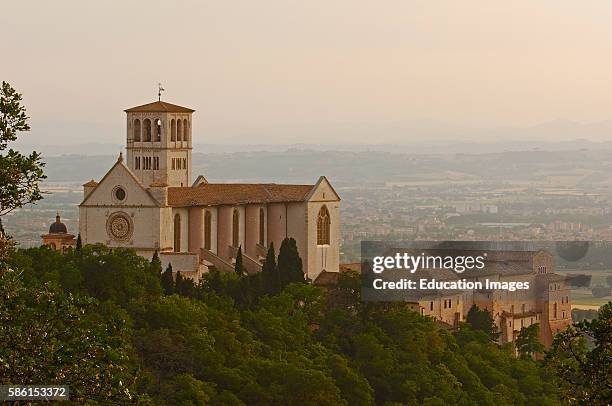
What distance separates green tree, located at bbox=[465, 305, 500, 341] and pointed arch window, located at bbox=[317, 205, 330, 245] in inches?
323

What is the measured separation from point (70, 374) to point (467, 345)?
55.1m

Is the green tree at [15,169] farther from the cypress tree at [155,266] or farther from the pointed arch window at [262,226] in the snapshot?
the pointed arch window at [262,226]

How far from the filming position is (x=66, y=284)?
68625 mm

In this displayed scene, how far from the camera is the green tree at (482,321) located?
3784 inches

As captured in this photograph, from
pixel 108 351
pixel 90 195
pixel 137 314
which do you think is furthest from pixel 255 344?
pixel 108 351

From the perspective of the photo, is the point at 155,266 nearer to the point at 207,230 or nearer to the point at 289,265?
the point at 289,265

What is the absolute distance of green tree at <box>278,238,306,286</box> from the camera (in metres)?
85.2

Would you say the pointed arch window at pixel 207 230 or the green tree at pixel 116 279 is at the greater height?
the pointed arch window at pixel 207 230

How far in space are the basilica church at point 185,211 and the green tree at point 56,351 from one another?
171ft

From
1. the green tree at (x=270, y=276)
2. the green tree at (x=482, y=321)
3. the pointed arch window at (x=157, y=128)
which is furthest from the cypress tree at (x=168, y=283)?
the green tree at (x=482, y=321)

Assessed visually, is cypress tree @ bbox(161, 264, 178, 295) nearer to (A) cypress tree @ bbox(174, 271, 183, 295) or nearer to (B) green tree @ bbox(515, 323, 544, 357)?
(A) cypress tree @ bbox(174, 271, 183, 295)

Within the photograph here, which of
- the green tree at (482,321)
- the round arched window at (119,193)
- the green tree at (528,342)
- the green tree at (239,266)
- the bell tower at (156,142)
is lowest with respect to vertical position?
the green tree at (528,342)

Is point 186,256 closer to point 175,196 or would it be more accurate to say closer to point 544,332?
point 175,196

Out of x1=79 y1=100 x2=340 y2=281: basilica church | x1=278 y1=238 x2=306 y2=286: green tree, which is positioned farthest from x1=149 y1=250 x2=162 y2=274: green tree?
x1=278 y1=238 x2=306 y2=286: green tree
